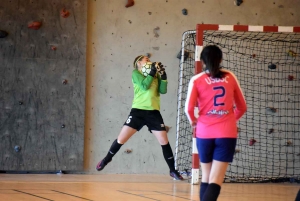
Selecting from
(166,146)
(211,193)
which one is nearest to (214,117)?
(211,193)

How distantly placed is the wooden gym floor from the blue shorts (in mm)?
1382

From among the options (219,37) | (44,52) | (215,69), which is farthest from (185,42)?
(215,69)

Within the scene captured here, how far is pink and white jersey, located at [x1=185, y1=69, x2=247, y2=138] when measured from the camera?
3.80 meters

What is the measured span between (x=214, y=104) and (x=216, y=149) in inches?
12.3

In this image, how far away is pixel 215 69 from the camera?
12.5 feet

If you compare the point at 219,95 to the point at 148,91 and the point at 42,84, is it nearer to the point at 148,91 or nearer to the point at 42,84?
the point at 148,91

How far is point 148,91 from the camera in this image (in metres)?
6.39

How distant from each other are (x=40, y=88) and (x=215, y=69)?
13.7ft

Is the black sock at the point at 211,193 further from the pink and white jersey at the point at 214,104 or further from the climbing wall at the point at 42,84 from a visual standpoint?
the climbing wall at the point at 42,84

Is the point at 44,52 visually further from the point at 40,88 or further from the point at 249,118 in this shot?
the point at 249,118

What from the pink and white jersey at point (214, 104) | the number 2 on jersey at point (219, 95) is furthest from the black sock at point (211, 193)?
the number 2 on jersey at point (219, 95)

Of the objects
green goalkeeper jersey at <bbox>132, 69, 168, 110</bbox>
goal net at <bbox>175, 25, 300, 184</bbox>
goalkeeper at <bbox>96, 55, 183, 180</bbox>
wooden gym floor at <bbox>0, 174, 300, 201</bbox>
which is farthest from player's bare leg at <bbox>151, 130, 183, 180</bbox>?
goal net at <bbox>175, 25, 300, 184</bbox>

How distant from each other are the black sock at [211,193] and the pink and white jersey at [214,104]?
13.5 inches

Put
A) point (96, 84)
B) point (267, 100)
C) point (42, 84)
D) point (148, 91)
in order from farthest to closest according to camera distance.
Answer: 1. point (267, 100)
2. point (96, 84)
3. point (42, 84)
4. point (148, 91)
